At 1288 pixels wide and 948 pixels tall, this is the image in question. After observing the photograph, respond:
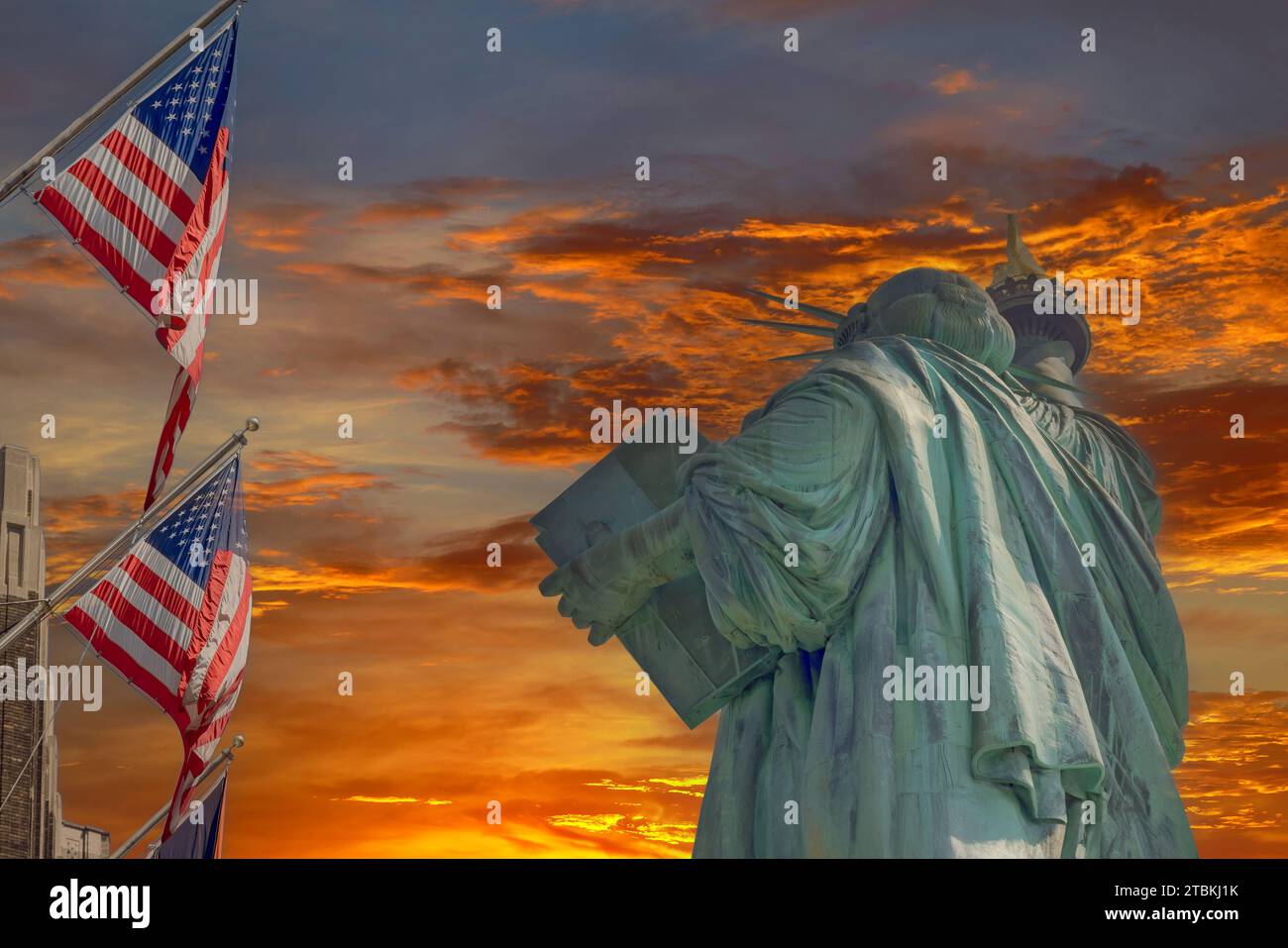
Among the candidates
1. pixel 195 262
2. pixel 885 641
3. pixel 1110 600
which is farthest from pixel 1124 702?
pixel 195 262

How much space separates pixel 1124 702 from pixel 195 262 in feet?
29.8

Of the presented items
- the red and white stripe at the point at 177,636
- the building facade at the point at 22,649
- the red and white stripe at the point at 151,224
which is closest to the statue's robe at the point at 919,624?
the red and white stripe at the point at 151,224

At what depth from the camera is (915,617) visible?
60.7ft

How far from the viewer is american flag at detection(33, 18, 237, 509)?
58.0 feet

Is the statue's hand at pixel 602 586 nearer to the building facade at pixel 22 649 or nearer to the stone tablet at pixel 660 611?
the stone tablet at pixel 660 611

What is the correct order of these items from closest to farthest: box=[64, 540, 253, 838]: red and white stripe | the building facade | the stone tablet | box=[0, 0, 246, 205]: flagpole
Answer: box=[0, 0, 246, 205]: flagpole → the stone tablet → box=[64, 540, 253, 838]: red and white stripe → the building facade

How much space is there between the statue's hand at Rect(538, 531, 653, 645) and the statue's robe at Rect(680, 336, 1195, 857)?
2.87ft

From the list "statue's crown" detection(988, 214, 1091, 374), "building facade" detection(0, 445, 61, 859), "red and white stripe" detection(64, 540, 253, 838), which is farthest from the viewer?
"building facade" detection(0, 445, 61, 859)

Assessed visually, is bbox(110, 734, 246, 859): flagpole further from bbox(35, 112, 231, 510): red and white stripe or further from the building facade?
the building facade

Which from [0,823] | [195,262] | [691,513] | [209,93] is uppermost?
[209,93]

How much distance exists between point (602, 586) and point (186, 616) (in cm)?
479

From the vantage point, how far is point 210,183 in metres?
18.9

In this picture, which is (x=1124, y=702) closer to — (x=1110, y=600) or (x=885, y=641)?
(x=1110, y=600)

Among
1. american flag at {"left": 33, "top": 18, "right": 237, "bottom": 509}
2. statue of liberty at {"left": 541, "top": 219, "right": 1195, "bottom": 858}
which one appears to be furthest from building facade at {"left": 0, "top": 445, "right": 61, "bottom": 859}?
statue of liberty at {"left": 541, "top": 219, "right": 1195, "bottom": 858}
